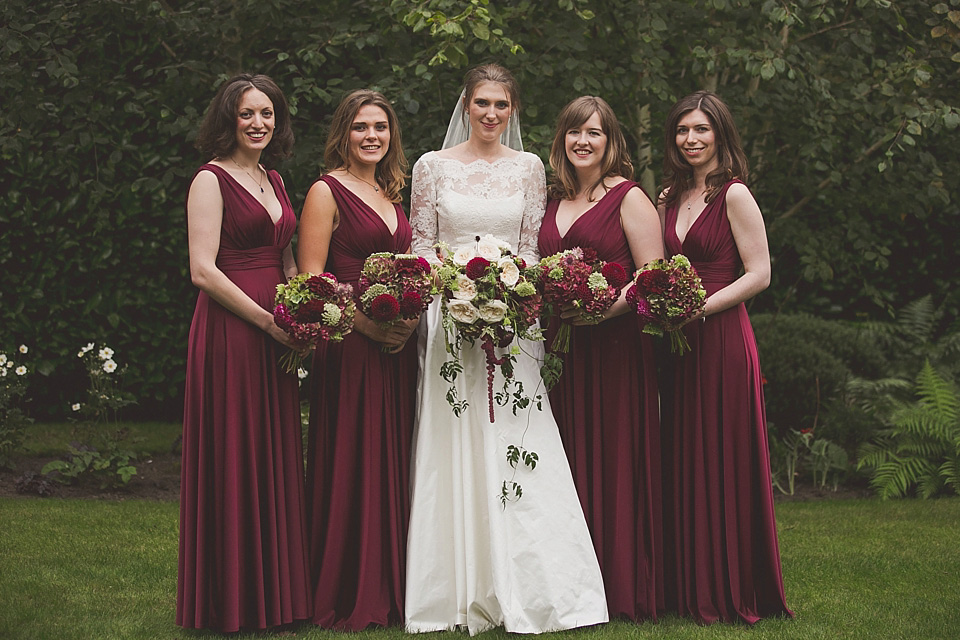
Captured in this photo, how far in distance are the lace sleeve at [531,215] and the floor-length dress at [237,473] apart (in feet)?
4.09

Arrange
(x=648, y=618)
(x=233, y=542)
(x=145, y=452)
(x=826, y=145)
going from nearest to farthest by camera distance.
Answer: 1. (x=233, y=542)
2. (x=648, y=618)
3. (x=826, y=145)
4. (x=145, y=452)

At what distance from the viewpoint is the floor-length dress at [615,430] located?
15.4ft

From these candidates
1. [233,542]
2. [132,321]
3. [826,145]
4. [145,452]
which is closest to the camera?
[233,542]

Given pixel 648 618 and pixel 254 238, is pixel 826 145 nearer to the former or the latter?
pixel 648 618

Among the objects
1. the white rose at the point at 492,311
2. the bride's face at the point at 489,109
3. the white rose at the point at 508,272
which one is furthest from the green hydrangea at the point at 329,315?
the bride's face at the point at 489,109

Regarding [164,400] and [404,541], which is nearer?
[404,541]

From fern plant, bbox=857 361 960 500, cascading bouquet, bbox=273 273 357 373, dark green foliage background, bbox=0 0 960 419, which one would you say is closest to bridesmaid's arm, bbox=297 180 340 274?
cascading bouquet, bbox=273 273 357 373

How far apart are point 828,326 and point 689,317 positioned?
4.76 metres

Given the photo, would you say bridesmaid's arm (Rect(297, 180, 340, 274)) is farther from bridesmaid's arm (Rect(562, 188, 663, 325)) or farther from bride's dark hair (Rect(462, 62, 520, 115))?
bridesmaid's arm (Rect(562, 188, 663, 325))

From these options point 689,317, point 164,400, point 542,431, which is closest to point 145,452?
point 164,400

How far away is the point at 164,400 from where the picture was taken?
30.5 feet

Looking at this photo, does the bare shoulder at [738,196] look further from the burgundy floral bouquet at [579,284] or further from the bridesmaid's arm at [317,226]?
the bridesmaid's arm at [317,226]

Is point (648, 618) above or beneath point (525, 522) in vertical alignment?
beneath

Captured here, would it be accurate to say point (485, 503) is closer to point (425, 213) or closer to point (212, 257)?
point (425, 213)
